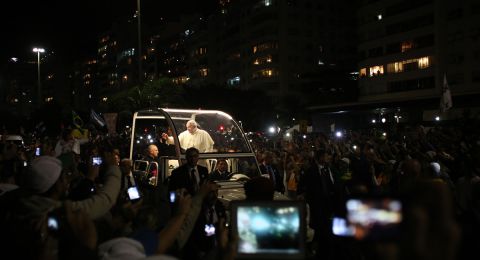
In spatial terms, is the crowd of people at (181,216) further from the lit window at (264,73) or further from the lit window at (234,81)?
the lit window at (234,81)

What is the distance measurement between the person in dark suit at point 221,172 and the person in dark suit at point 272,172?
2.02 metres

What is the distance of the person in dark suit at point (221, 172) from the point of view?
10.0 metres

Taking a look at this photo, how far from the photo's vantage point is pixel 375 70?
71.9 meters

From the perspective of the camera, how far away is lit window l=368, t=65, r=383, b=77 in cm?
7081

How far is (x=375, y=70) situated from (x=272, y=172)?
62676 millimetres

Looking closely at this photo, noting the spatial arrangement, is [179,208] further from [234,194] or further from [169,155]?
[169,155]

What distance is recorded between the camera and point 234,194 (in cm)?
941

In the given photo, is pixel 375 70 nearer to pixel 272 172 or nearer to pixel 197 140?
pixel 272 172

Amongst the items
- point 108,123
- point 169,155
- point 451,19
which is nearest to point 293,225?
point 169,155

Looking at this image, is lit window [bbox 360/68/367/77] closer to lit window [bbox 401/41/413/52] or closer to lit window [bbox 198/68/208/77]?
lit window [bbox 401/41/413/52]

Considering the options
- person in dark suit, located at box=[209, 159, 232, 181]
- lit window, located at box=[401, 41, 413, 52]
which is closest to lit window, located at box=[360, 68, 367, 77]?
lit window, located at box=[401, 41, 413, 52]

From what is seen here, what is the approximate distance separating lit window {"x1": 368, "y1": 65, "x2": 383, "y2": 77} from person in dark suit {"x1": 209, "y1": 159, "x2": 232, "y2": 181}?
6407 cm

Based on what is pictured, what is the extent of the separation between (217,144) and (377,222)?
31.2 ft

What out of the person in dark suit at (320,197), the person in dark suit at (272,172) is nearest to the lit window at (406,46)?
the person in dark suit at (272,172)
